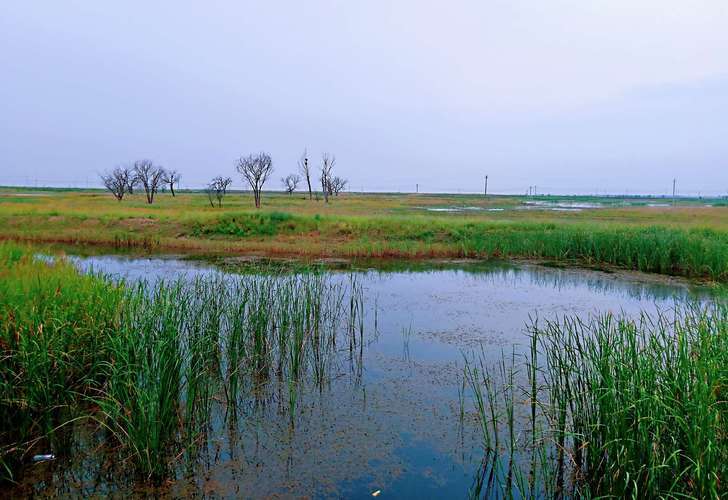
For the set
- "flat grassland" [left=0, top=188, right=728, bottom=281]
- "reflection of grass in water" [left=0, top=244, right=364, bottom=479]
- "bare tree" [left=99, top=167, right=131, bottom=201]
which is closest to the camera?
"reflection of grass in water" [left=0, top=244, right=364, bottom=479]

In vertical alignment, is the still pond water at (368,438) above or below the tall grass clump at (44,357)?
below

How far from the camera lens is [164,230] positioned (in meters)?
24.7

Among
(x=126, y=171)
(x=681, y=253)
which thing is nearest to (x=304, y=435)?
(x=681, y=253)

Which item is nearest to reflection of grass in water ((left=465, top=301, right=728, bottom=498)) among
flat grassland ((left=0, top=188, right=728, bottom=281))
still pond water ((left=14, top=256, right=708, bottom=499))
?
still pond water ((left=14, top=256, right=708, bottom=499))

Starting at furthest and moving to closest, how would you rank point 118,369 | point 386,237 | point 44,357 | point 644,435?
point 386,237 < point 118,369 < point 44,357 < point 644,435

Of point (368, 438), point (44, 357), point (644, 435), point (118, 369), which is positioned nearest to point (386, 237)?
point (368, 438)

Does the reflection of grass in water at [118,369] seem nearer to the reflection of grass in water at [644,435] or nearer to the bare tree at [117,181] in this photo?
the reflection of grass in water at [644,435]

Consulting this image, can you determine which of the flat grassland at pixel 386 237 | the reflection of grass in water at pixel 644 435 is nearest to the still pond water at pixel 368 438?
the reflection of grass in water at pixel 644 435

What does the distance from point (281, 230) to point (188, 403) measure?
19.7 meters

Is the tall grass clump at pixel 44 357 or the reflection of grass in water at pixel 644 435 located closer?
the reflection of grass in water at pixel 644 435

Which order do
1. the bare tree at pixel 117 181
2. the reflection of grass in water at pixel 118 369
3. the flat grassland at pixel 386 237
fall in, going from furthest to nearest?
the bare tree at pixel 117 181 → the flat grassland at pixel 386 237 → the reflection of grass in water at pixel 118 369

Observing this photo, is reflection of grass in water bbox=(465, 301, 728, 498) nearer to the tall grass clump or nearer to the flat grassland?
the tall grass clump

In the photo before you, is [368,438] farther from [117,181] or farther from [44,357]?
[117,181]

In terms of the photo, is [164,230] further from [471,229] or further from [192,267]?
[471,229]
